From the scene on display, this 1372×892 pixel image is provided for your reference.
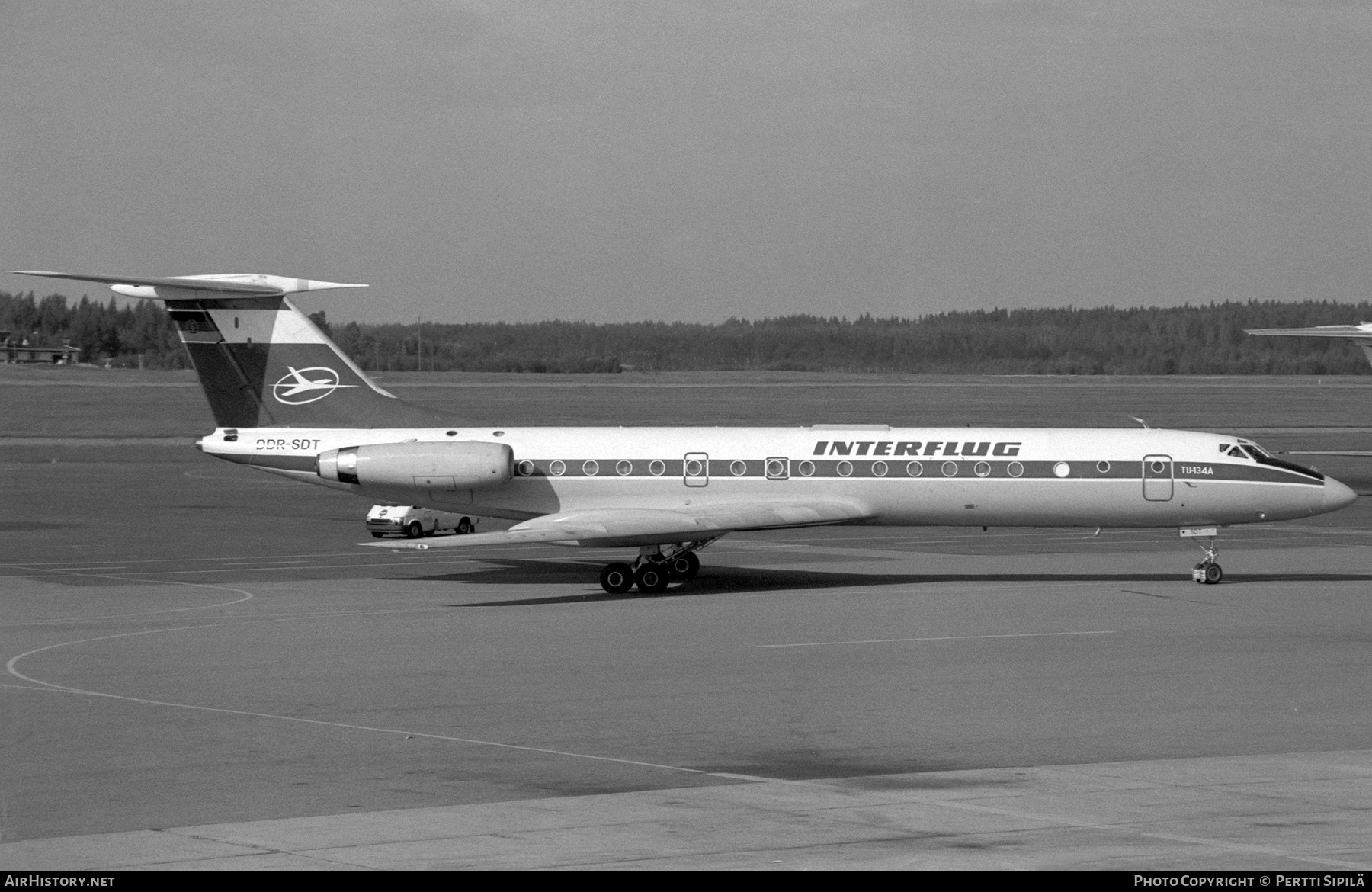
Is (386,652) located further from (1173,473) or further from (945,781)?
(1173,473)

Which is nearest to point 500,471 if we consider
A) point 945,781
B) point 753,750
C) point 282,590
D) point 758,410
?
point 282,590

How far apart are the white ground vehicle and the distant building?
77.6 meters

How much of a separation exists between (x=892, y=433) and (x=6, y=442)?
54.9 metres

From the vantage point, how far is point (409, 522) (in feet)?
121

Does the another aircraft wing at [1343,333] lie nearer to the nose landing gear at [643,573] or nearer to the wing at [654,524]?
the wing at [654,524]

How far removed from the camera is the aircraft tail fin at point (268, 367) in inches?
1237

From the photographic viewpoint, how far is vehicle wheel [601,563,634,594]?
28781mm

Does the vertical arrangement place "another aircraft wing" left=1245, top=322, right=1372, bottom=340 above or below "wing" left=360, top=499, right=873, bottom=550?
above

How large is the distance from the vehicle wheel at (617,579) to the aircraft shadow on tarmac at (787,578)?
0.45 ft

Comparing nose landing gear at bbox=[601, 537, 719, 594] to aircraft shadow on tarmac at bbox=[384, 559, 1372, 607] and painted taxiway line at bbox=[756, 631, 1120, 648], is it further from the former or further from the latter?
painted taxiway line at bbox=[756, 631, 1120, 648]

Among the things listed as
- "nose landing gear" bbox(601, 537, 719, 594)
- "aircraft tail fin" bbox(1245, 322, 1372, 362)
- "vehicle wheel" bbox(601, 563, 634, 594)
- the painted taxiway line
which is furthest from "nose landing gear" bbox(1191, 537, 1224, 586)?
"aircraft tail fin" bbox(1245, 322, 1372, 362)

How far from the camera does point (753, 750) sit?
15.1 metres

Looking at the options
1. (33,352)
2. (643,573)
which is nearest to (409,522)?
(643,573)

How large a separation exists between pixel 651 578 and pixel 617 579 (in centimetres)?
58
